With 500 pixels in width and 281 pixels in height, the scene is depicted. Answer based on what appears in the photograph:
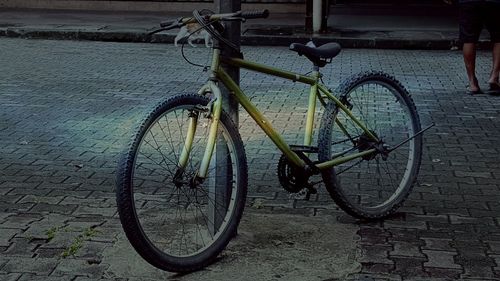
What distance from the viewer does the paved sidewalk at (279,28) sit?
14469 millimetres

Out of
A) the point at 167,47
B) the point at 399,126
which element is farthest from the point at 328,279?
the point at 167,47

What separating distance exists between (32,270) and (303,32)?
11949 millimetres

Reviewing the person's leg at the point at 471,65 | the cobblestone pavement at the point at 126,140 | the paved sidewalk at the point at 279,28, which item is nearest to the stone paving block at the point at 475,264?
the cobblestone pavement at the point at 126,140

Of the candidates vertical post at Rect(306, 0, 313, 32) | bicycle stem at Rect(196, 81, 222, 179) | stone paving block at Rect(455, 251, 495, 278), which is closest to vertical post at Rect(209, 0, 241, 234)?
bicycle stem at Rect(196, 81, 222, 179)

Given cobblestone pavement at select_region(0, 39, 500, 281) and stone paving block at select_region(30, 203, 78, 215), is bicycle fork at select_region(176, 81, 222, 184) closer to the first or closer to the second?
cobblestone pavement at select_region(0, 39, 500, 281)

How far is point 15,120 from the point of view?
7.99 m

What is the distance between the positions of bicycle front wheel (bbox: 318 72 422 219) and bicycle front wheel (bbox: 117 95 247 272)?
2.15 feet

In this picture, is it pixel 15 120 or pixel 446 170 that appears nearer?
pixel 446 170

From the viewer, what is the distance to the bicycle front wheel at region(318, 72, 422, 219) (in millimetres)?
4758

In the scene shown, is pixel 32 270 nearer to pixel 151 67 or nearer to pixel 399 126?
pixel 399 126

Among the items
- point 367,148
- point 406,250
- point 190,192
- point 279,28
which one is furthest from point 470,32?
point 279,28

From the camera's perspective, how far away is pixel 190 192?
4.30 meters

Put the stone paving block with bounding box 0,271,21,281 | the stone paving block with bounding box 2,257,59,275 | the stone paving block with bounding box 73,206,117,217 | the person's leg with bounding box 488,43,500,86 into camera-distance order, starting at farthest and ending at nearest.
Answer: the person's leg with bounding box 488,43,500,86 < the stone paving block with bounding box 73,206,117,217 < the stone paving block with bounding box 2,257,59,275 < the stone paving block with bounding box 0,271,21,281

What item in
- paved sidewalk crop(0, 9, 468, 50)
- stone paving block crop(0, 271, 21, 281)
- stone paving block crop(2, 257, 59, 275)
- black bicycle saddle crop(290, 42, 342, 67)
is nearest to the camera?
stone paving block crop(0, 271, 21, 281)
